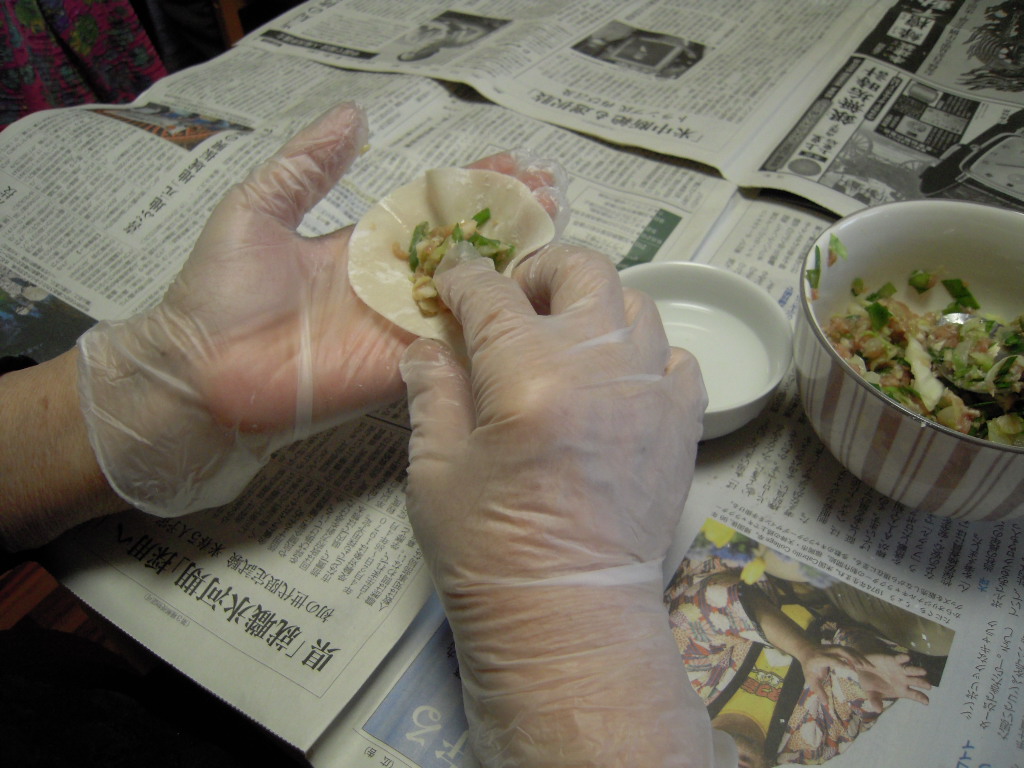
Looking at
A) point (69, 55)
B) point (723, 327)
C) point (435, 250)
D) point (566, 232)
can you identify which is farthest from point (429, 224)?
point (69, 55)

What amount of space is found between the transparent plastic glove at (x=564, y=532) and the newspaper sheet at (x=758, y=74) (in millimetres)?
523

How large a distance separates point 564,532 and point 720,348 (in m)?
0.32

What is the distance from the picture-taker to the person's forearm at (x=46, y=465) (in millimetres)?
524

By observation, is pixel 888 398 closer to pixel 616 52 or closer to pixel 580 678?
pixel 580 678

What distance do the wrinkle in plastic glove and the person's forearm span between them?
0.03 m

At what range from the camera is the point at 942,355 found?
533 mm

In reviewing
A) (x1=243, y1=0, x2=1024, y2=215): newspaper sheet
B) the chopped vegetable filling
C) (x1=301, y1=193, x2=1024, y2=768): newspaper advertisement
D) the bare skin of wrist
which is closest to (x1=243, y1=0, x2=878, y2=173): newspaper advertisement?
(x1=243, y1=0, x2=1024, y2=215): newspaper sheet

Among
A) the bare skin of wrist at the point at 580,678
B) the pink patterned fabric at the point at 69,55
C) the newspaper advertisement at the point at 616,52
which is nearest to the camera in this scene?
the bare skin of wrist at the point at 580,678

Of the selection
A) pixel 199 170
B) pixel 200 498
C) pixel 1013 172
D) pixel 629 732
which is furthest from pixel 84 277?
pixel 1013 172

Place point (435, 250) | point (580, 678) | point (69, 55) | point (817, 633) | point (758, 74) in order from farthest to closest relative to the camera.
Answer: point (69, 55) → point (758, 74) → point (435, 250) → point (817, 633) → point (580, 678)

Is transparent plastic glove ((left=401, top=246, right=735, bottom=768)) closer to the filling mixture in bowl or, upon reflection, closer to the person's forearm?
the filling mixture in bowl

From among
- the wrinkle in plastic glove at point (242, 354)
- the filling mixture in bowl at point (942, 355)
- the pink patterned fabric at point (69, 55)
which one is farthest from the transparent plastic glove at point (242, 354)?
the pink patterned fabric at point (69, 55)

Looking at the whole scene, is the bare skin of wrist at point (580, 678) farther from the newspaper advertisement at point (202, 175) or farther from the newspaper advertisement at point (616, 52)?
the newspaper advertisement at point (616, 52)

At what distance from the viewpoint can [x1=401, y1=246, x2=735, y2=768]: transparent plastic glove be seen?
0.38m
